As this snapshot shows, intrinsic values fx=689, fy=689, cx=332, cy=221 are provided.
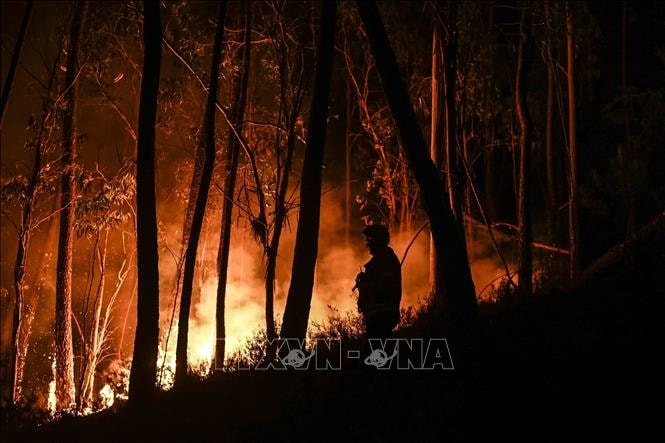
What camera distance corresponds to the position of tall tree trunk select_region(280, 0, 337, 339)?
8.63 meters

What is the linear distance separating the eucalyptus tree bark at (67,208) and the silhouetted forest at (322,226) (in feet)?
0.15

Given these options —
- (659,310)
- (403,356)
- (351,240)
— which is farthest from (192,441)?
(351,240)

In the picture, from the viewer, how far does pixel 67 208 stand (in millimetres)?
14320

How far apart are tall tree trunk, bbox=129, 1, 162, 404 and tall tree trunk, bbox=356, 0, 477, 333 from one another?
10.1 feet

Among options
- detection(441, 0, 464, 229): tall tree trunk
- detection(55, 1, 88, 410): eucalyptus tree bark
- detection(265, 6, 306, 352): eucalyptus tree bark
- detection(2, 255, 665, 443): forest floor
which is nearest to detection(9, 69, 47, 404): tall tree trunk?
detection(55, 1, 88, 410): eucalyptus tree bark

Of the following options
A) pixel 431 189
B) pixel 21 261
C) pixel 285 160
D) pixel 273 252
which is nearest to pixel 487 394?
pixel 431 189

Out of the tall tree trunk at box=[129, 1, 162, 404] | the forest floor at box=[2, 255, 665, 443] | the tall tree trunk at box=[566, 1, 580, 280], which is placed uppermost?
the tall tree trunk at box=[566, 1, 580, 280]

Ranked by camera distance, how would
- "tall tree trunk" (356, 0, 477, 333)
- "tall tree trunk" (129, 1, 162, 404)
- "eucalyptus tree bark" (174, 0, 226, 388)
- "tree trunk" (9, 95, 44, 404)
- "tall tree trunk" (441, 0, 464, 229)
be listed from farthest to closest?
"tree trunk" (9, 95, 44, 404), "tall tree trunk" (441, 0, 464, 229), "eucalyptus tree bark" (174, 0, 226, 388), "tall tree trunk" (129, 1, 162, 404), "tall tree trunk" (356, 0, 477, 333)

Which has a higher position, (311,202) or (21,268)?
(21,268)

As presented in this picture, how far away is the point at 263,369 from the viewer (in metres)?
8.57

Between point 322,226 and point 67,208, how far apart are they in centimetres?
834

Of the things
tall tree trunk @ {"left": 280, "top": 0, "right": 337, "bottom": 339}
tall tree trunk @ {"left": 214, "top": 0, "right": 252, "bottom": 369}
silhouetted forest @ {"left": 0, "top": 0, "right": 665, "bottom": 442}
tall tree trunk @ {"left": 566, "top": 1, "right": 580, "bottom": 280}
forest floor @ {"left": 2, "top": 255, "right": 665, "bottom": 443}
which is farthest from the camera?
tall tree trunk @ {"left": 566, "top": 1, "right": 580, "bottom": 280}

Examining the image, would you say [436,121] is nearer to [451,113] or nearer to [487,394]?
[451,113]

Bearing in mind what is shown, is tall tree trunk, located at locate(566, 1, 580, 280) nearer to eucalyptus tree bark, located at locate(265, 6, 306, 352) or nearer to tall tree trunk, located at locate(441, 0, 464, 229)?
tall tree trunk, located at locate(441, 0, 464, 229)
